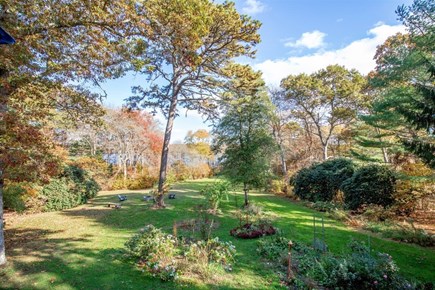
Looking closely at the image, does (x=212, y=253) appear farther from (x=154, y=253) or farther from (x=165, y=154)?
(x=165, y=154)

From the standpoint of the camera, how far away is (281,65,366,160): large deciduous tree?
18828mm

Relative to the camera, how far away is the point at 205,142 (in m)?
36.7

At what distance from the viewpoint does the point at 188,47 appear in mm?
8102

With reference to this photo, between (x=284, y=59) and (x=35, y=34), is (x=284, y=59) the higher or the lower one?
the higher one

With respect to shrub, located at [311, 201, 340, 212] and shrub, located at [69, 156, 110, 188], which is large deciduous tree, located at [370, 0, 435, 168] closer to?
shrub, located at [311, 201, 340, 212]

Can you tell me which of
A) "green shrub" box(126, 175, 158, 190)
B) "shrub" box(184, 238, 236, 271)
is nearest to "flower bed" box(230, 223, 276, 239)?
"shrub" box(184, 238, 236, 271)

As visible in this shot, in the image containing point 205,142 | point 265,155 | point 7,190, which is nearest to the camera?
point 7,190

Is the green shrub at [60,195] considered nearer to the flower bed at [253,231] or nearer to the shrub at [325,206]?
the flower bed at [253,231]

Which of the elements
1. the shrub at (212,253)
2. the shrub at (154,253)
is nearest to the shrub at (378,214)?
the shrub at (212,253)

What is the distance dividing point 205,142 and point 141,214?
2618 cm

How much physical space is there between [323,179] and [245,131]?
648cm

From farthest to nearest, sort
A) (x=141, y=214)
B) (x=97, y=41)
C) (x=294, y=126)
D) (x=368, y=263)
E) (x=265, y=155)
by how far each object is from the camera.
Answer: (x=294, y=126) → (x=265, y=155) → (x=141, y=214) → (x=97, y=41) → (x=368, y=263)

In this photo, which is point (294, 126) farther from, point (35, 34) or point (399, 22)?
point (35, 34)

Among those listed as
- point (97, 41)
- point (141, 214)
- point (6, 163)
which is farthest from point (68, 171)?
point (97, 41)
